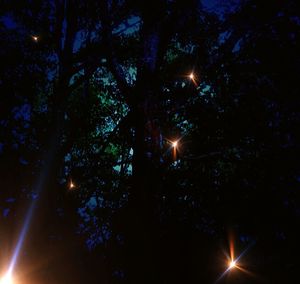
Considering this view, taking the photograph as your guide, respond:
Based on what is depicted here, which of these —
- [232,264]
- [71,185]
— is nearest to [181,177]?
[232,264]

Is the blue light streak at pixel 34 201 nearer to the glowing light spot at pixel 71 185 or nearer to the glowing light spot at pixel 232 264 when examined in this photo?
the glowing light spot at pixel 71 185

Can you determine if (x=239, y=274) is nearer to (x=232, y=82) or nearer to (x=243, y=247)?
(x=243, y=247)

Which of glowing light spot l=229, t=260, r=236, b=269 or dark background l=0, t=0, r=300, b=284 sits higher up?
A: dark background l=0, t=0, r=300, b=284

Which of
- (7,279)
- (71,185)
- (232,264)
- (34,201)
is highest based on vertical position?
(71,185)

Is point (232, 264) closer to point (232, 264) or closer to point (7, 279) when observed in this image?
point (232, 264)

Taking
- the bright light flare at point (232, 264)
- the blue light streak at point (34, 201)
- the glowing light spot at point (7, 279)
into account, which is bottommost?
the glowing light spot at point (7, 279)

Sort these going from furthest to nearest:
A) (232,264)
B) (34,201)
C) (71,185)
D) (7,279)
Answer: (71,185), (34,201), (232,264), (7,279)

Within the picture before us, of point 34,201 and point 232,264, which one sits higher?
point 34,201

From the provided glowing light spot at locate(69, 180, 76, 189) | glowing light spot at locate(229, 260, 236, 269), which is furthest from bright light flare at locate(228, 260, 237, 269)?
glowing light spot at locate(69, 180, 76, 189)

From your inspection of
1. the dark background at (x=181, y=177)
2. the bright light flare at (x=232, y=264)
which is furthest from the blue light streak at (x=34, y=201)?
the bright light flare at (x=232, y=264)

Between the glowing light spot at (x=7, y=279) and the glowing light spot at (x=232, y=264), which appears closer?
the glowing light spot at (x=7, y=279)

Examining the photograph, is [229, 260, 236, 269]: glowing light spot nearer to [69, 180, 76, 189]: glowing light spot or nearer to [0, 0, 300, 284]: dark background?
[0, 0, 300, 284]: dark background

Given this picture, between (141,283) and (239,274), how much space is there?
2142mm

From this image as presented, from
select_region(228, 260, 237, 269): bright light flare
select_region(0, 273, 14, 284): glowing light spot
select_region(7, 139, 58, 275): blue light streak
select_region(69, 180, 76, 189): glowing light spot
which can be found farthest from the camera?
select_region(69, 180, 76, 189): glowing light spot
